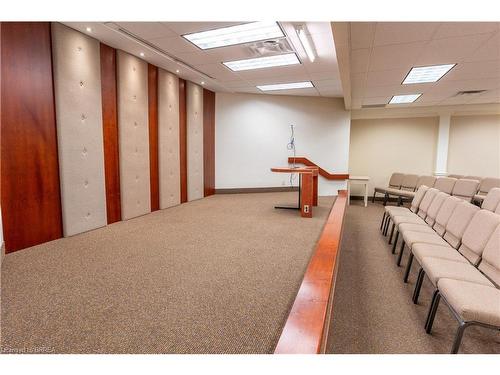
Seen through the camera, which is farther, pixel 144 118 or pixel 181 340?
pixel 144 118

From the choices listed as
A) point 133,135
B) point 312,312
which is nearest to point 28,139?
point 133,135

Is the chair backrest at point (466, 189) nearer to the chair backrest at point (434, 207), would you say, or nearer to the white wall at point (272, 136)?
the chair backrest at point (434, 207)

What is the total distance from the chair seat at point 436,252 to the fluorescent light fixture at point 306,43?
294cm

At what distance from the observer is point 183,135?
22.1 feet

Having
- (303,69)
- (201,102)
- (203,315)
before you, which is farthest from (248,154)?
(203,315)

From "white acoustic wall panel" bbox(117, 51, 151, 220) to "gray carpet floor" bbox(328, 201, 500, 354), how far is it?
11.9ft

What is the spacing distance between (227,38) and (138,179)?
9.25ft

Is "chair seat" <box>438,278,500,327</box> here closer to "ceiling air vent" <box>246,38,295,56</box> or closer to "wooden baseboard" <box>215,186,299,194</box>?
"ceiling air vent" <box>246,38,295,56</box>

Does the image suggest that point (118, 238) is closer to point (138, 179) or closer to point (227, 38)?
point (138, 179)

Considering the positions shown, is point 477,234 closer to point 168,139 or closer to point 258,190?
point 168,139

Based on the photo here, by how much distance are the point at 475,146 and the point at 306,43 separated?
6929mm

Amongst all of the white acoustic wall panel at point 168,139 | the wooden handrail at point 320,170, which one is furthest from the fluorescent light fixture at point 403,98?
the white acoustic wall panel at point 168,139

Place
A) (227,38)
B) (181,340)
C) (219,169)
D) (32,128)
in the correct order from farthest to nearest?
(219,169) → (227,38) → (32,128) → (181,340)
